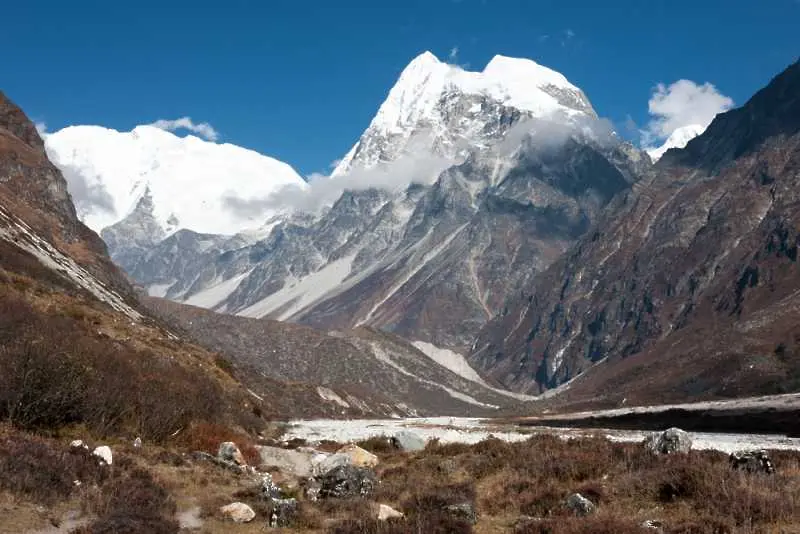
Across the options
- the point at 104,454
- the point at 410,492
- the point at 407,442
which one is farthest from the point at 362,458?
the point at 104,454

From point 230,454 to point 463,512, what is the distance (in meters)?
13.1

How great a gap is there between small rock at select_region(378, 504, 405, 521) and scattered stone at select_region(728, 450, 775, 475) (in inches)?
352

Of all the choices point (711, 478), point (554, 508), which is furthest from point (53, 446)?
point (711, 478)

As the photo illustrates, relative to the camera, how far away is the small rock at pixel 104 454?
19.8 metres

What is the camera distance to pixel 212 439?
30.0 meters

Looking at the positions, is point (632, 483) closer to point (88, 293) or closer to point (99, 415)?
point (99, 415)

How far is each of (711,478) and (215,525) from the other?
1163cm

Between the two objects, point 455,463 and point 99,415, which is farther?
point 455,463

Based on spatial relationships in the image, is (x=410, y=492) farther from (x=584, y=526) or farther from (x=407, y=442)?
(x=407, y=442)

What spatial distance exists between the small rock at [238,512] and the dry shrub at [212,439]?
427 inches

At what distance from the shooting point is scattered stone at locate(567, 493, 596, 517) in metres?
16.9

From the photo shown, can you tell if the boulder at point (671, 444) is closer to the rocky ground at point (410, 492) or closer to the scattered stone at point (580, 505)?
the rocky ground at point (410, 492)

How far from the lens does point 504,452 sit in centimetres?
2733

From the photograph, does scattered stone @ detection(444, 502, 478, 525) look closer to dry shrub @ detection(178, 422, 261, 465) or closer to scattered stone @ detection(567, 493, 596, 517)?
scattered stone @ detection(567, 493, 596, 517)
